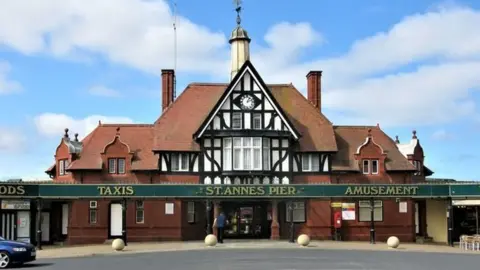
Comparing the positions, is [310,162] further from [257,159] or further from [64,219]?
[64,219]

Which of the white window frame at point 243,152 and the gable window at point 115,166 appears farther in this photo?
the gable window at point 115,166

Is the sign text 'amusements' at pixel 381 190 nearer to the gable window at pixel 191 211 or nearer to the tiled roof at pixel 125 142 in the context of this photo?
the gable window at pixel 191 211

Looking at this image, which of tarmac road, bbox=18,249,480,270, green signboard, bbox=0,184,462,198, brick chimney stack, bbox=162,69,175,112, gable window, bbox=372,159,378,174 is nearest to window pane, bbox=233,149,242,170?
green signboard, bbox=0,184,462,198

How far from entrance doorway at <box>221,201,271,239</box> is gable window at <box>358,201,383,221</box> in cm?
592

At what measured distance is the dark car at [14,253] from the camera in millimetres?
25172

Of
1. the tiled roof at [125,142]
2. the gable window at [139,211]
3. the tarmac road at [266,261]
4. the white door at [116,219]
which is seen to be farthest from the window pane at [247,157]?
the tarmac road at [266,261]

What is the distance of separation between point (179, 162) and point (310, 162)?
8419 millimetres

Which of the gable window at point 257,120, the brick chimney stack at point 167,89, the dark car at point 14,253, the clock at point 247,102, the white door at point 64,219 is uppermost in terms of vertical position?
the brick chimney stack at point 167,89

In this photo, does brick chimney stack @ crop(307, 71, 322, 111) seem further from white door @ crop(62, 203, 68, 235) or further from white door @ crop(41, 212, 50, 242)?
white door @ crop(41, 212, 50, 242)

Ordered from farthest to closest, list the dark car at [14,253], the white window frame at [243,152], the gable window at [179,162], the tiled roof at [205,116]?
the tiled roof at [205,116] → the gable window at [179,162] → the white window frame at [243,152] → the dark car at [14,253]

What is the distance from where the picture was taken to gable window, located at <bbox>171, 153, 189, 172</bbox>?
43.5m

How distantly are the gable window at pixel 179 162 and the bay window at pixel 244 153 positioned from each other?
250 cm

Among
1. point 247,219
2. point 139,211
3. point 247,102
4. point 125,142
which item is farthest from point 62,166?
point 247,102

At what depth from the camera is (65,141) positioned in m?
44.5
